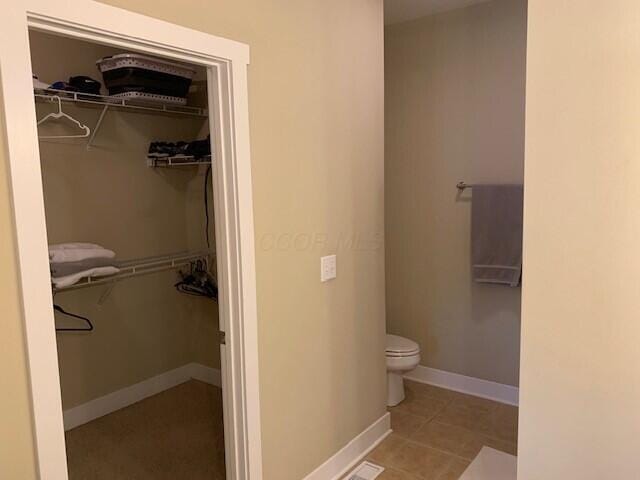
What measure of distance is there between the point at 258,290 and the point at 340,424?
3.25ft

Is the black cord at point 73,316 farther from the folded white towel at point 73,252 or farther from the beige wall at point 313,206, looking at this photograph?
the beige wall at point 313,206

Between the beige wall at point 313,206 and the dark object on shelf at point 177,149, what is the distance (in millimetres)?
1219

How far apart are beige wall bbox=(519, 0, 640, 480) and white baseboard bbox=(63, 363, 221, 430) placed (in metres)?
2.51

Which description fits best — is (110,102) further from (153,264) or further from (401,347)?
(401,347)

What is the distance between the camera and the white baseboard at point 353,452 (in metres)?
2.45

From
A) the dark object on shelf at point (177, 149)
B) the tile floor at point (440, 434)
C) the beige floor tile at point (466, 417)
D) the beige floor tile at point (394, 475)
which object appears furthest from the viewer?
the dark object on shelf at point (177, 149)

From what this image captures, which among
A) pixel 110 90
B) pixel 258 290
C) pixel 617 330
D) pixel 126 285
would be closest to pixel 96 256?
pixel 126 285

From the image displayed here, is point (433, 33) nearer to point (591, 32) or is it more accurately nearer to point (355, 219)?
point (355, 219)

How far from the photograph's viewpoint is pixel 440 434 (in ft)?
9.66

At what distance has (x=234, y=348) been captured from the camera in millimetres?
1971

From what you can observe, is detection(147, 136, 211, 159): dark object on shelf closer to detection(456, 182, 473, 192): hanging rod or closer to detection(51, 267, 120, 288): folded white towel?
detection(51, 267, 120, 288): folded white towel

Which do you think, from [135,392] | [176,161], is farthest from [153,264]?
[135,392]

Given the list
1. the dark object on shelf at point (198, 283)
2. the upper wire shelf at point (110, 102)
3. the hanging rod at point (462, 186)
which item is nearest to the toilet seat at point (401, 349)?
the hanging rod at point (462, 186)

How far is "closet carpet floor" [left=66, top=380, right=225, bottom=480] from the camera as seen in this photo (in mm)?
2650
